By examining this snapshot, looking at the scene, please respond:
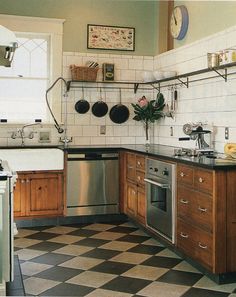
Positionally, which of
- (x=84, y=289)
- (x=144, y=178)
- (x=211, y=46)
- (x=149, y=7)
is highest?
(x=149, y=7)

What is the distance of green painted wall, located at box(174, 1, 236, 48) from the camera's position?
177 inches

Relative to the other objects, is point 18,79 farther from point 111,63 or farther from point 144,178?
point 144,178

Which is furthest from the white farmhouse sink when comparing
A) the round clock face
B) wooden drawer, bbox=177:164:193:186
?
the round clock face

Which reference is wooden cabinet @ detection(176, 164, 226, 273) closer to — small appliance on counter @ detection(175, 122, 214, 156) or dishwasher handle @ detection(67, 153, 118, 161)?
small appliance on counter @ detection(175, 122, 214, 156)

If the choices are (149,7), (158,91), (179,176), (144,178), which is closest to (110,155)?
(144,178)

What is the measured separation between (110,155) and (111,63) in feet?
4.47

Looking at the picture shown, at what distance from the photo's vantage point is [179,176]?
3.88 m

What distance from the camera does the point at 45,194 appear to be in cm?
515

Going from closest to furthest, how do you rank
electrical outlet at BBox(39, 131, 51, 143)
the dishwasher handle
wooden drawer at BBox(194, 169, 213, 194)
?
wooden drawer at BBox(194, 169, 213, 194), the dishwasher handle, electrical outlet at BBox(39, 131, 51, 143)

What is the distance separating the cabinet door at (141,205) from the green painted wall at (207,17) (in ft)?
6.28

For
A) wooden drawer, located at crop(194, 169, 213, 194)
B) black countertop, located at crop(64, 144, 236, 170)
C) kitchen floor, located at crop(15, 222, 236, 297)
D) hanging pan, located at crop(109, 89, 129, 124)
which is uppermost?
hanging pan, located at crop(109, 89, 129, 124)

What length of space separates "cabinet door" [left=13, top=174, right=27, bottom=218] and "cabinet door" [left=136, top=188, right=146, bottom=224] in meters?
1.31

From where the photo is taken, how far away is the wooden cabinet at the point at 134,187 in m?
4.81

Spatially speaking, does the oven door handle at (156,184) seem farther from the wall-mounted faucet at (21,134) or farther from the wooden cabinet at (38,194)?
the wall-mounted faucet at (21,134)
